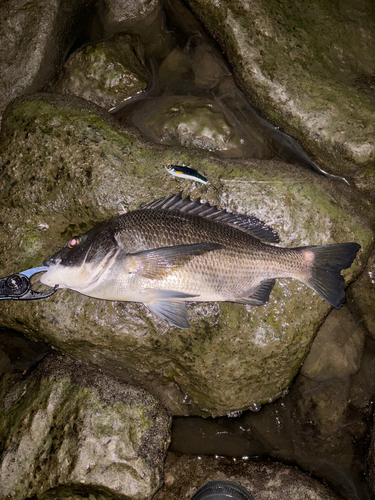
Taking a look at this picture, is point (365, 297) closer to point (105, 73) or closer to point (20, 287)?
point (20, 287)

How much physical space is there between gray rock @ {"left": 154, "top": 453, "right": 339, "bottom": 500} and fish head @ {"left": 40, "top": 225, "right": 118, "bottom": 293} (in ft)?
8.06

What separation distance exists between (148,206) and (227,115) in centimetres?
190

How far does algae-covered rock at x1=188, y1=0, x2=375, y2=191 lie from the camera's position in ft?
13.0

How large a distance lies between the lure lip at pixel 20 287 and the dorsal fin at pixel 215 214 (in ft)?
4.26

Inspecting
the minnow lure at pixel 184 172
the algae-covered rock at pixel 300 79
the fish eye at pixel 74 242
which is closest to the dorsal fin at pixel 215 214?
the minnow lure at pixel 184 172

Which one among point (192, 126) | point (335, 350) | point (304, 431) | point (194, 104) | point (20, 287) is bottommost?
point (304, 431)

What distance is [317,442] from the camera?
4.06 metres

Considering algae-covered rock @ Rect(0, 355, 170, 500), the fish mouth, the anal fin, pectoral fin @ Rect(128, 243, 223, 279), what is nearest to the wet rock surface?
algae-covered rock @ Rect(0, 355, 170, 500)

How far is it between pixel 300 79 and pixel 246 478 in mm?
4653

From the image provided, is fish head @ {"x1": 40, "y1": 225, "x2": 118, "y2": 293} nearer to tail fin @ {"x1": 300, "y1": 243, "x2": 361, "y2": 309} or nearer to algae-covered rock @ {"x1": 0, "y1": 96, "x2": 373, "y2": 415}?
algae-covered rock @ {"x1": 0, "y1": 96, "x2": 373, "y2": 415}

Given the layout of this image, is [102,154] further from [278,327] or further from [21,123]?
[278,327]

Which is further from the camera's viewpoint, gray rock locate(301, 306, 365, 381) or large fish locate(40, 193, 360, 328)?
gray rock locate(301, 306, 365, 381)

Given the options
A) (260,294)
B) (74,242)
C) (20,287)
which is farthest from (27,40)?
(260,294)

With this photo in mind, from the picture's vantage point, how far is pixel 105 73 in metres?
4.31
